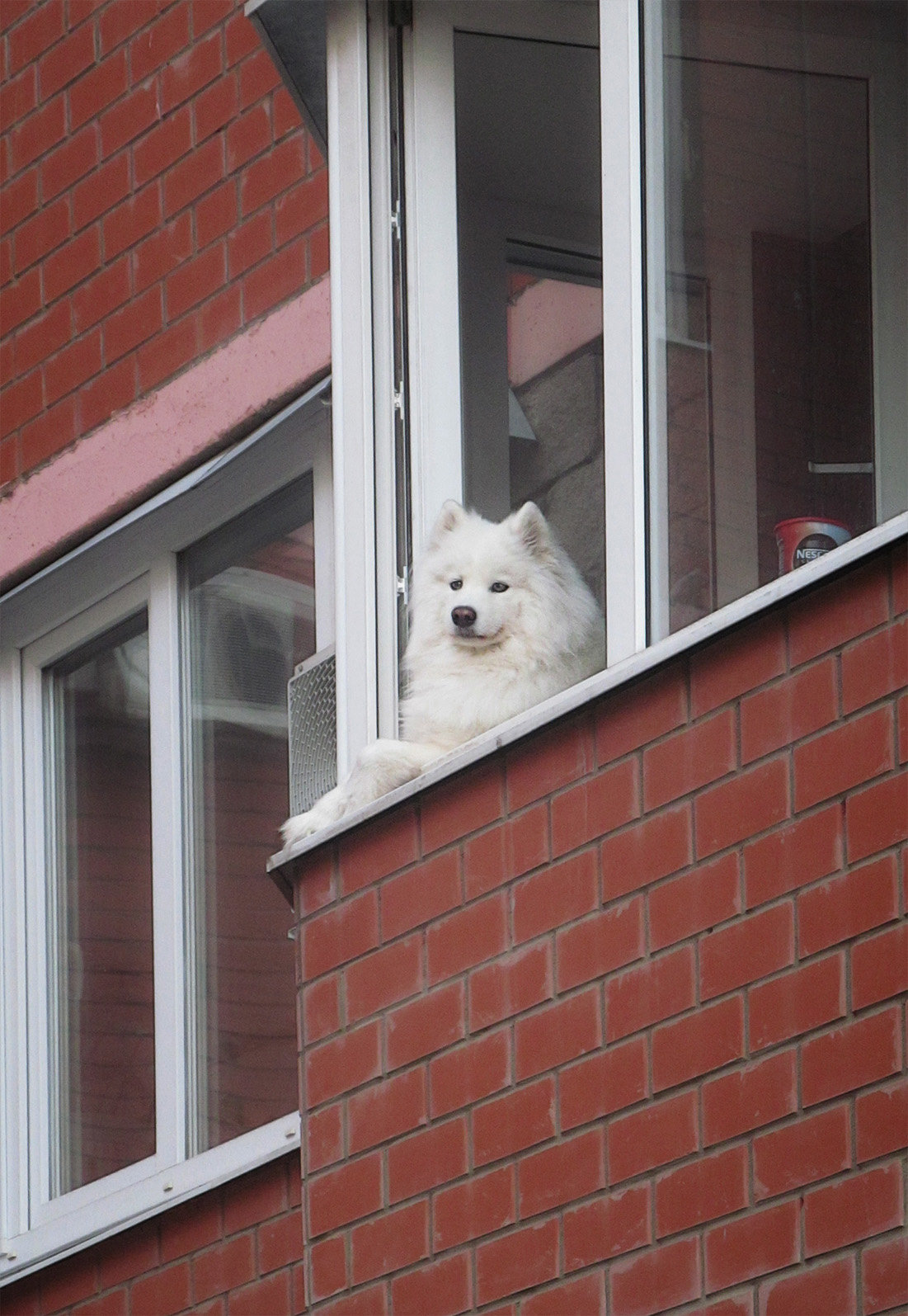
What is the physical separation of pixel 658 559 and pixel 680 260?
638mm

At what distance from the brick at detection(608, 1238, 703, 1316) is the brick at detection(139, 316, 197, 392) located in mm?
3891

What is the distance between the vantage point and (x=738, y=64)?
5.24m

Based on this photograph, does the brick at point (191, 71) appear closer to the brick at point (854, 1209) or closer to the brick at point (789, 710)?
the brick at point (789, 710)

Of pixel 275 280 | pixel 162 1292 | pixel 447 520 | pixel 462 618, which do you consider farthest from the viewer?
pixel 275 280

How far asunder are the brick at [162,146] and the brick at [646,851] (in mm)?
3829

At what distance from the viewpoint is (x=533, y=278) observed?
5688mm

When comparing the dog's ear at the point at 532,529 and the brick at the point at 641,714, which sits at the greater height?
the dog's ear at the point at 532,529

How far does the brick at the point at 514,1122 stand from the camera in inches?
194

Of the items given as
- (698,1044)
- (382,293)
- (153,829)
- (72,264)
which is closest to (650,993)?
(698,1044)

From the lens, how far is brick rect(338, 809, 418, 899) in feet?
17.5

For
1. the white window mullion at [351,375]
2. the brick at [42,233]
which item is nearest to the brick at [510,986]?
the white window mullion at [351,375]

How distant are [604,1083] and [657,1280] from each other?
39cm

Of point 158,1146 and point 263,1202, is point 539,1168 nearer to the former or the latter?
point 263,1202

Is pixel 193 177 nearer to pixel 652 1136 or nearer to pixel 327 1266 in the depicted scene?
pixel 327 1266
